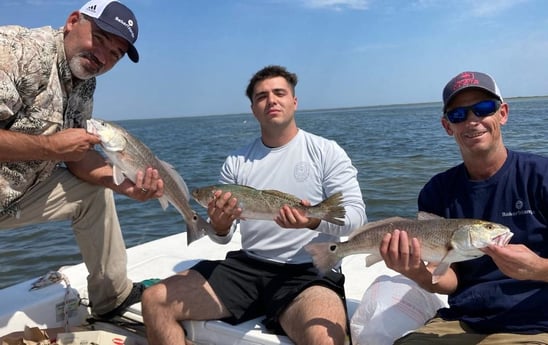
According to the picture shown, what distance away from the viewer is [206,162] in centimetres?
2288

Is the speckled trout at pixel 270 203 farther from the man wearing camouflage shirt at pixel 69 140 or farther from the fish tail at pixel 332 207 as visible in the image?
the man wearing camouflage shirt at pixel 69 140

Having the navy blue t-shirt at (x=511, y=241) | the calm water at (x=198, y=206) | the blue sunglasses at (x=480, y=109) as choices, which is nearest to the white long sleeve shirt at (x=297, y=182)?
the navy blue t-shirt at (x=511, y=241)

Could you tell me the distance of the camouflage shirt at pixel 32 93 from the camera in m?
3.77

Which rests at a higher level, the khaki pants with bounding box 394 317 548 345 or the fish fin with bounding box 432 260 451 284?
the fish fin with bounding box 432 260 451 284

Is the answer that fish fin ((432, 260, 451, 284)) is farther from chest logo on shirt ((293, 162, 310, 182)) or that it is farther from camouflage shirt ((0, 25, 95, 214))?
camouflage shirt ((0, 25, 95, 214))

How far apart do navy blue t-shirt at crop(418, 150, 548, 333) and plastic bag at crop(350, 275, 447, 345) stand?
12.0 inches

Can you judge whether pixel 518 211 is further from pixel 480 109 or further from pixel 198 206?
pixel 198 206

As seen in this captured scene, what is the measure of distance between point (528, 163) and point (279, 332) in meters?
2.12

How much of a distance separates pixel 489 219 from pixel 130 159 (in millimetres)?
2717

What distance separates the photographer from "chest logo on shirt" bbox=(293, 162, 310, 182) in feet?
13.8

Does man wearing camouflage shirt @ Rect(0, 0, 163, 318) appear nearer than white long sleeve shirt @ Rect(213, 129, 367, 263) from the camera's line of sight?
Yes

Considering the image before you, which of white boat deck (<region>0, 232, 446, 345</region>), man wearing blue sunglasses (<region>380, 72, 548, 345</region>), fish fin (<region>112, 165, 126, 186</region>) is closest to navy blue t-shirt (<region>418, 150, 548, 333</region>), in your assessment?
man wearing blue sunglasses (<region>380, 72, 548, 345</region>)

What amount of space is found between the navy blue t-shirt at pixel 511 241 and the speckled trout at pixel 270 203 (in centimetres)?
79

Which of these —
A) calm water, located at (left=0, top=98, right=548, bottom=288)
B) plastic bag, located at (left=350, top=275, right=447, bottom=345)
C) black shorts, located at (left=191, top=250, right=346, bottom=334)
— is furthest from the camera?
calm water, located at (left=0, top=98, right=548, bottom=288)
